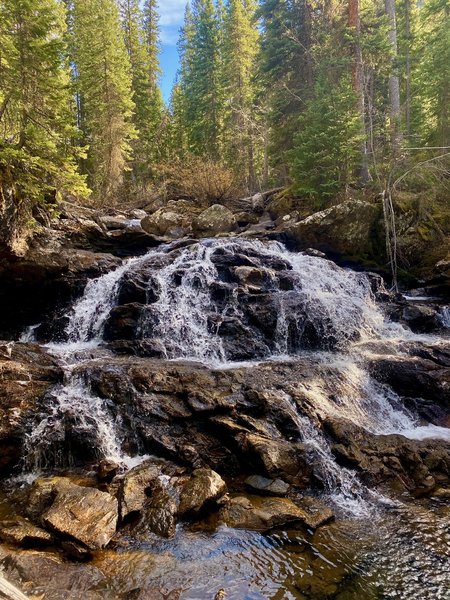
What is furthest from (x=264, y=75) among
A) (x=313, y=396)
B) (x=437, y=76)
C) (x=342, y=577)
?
(x=342, y=577)

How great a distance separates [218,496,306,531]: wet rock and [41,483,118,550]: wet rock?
157 centimetres

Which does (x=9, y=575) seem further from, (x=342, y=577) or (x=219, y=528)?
(x=342, y=577)

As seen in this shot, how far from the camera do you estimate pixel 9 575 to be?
14.7ft

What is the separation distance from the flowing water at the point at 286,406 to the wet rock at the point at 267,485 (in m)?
0.77

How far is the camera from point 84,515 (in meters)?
5.43

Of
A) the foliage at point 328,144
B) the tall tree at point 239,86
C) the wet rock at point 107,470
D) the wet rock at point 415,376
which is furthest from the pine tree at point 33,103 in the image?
the tall tree at point 239,86

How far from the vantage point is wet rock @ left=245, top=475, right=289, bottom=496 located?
21.2 ft

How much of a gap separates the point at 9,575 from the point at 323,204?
18.7m

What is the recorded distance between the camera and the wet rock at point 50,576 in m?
4.34

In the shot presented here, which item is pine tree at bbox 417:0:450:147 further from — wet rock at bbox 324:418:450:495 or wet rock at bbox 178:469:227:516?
wet rock at bbox 178:469:227:516

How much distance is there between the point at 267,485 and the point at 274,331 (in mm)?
5765

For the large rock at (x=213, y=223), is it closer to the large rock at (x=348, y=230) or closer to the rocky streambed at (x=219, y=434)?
the large rock at (x=348, y=230)

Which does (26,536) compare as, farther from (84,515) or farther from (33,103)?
(33,103)

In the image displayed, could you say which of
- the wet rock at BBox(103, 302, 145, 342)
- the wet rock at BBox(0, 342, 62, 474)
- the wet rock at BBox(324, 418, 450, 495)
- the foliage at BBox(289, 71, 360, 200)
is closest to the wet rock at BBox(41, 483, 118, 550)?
the wet rock at BBox(0, 342, 62, 474)
